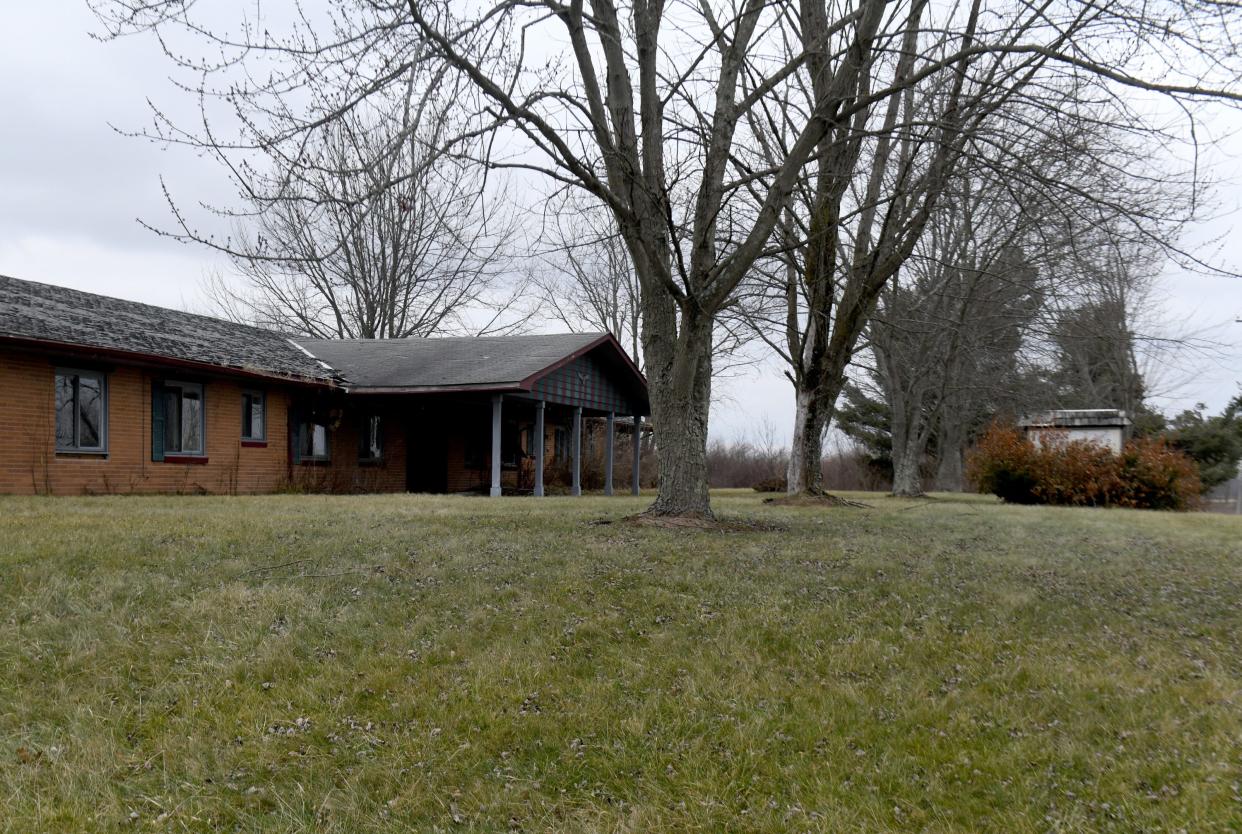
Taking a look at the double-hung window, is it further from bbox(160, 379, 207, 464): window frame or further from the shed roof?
the shed roof

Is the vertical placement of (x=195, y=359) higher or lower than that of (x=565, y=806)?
higher

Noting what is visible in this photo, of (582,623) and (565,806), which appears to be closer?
(565,806)

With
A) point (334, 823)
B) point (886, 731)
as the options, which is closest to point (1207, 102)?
point (886, 731)

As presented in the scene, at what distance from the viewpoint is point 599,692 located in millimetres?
4758

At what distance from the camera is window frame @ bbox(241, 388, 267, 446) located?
19.3 metres

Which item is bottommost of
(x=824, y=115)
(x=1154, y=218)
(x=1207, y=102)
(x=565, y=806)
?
(x=565, y=806)

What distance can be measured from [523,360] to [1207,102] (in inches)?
656

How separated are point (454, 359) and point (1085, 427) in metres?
17.9

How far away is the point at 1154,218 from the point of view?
26.3 ft

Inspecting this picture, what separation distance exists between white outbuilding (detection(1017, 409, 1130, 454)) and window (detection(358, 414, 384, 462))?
17.8 m

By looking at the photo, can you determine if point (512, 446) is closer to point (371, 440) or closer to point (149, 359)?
point (371, 440)

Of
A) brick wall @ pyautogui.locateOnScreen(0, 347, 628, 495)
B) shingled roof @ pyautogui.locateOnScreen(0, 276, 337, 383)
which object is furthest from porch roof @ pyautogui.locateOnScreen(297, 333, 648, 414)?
shingled roof @ pyautogui.locateOnScreen(0, 276, 337, 383)

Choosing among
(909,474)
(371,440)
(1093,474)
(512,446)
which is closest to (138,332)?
(371,440)

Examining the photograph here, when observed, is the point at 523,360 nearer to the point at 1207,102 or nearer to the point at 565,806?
the point at 1207,102
